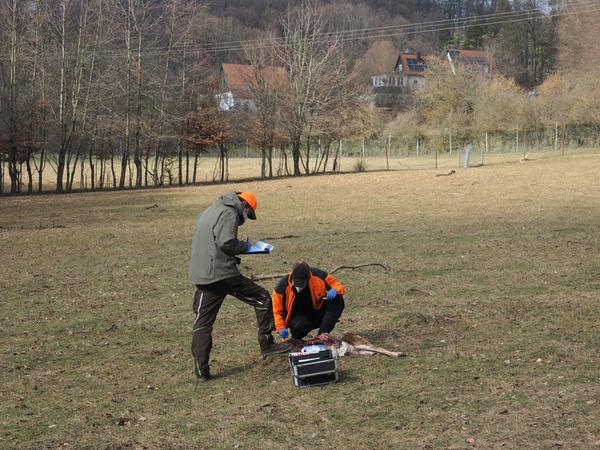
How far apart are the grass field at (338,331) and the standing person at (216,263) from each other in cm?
52

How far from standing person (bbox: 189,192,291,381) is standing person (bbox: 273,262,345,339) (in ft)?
0.85

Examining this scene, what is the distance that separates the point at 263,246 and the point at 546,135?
62.8 meters

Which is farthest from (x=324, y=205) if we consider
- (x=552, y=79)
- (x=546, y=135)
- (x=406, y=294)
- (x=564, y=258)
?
(x=552, y=79)

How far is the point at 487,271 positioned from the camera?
14.0 meters

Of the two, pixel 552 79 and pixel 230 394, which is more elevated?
pixel 552 79

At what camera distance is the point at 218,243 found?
25.8 feet

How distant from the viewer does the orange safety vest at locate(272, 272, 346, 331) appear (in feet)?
27.6

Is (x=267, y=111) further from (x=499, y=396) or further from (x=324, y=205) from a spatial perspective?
(x=499, y=396)

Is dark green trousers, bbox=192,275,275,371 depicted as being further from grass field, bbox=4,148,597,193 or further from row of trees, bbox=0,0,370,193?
grass field, bbox=4,148,597,193

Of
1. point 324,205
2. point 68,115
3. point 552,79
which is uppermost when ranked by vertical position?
point 552,79

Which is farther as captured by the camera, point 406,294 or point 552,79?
point 552,79

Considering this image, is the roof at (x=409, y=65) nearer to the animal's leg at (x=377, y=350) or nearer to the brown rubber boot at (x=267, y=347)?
the animal's leg at (x=377, y=350)

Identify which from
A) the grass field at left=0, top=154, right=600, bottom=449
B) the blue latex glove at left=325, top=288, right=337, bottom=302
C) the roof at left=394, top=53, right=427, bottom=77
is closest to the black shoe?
the grass field at left=0, top=154, right=600, bottom=449

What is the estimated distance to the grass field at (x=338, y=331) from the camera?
654 cm
